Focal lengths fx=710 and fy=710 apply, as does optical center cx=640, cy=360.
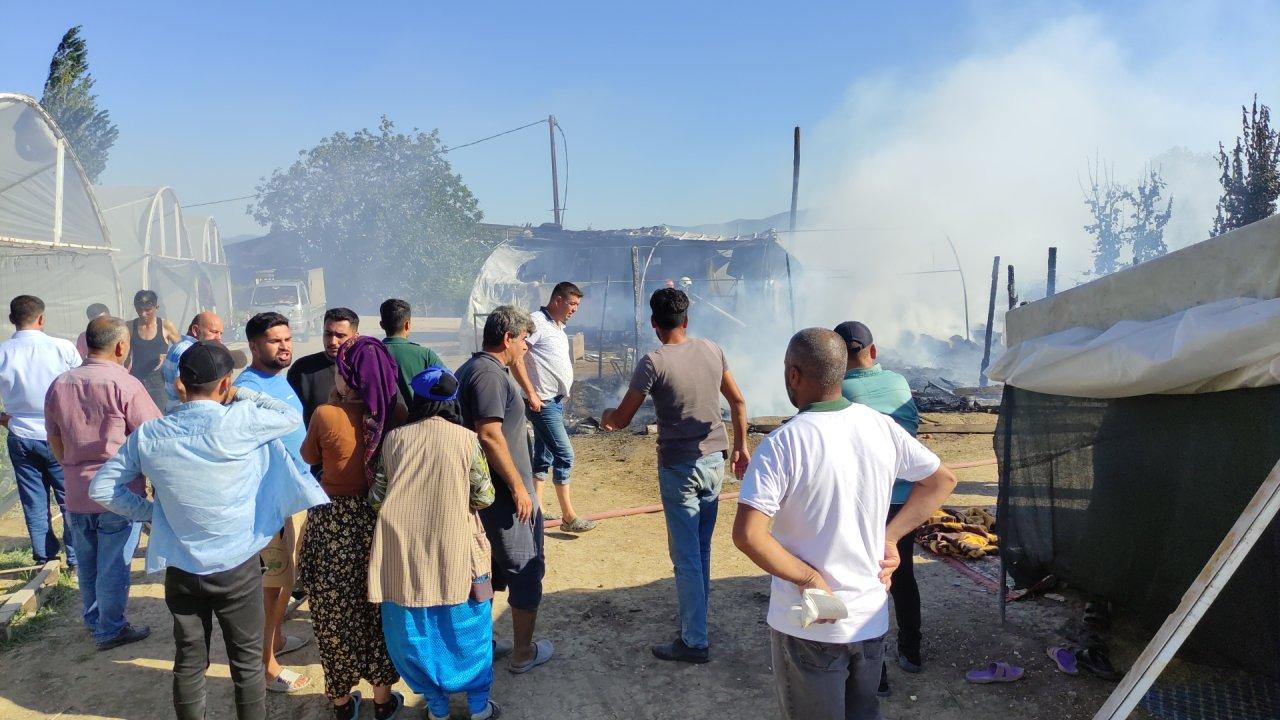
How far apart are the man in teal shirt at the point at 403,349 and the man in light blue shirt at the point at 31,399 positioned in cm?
244

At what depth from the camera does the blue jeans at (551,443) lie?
18.9ft

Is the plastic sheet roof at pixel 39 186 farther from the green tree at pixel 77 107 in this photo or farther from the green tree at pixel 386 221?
the green tree at pixel 386 221

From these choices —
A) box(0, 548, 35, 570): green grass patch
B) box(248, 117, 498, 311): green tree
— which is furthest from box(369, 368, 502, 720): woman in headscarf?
box(248, 117, 498, 311): green tree

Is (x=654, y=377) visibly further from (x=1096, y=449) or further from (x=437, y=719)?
(x=1096, y=449)

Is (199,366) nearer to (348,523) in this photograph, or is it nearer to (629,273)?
(348,523)

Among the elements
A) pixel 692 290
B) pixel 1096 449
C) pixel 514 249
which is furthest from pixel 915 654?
pixel 514 249

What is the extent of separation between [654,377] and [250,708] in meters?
2.41

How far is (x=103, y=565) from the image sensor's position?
4.14 meters

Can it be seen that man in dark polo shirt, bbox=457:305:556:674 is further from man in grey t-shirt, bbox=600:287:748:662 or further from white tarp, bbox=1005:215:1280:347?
white tarp, bbox=1005:215:1280:347

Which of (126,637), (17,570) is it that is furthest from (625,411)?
(17,570)

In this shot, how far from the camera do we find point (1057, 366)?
3578 millimetres

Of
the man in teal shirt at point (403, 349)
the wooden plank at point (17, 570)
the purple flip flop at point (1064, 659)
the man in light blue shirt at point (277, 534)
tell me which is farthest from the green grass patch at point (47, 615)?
the purple flip flop at point (1064, 659)

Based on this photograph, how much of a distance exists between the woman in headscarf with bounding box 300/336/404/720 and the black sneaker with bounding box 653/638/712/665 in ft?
4.74

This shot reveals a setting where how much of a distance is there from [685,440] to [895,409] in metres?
1.09
